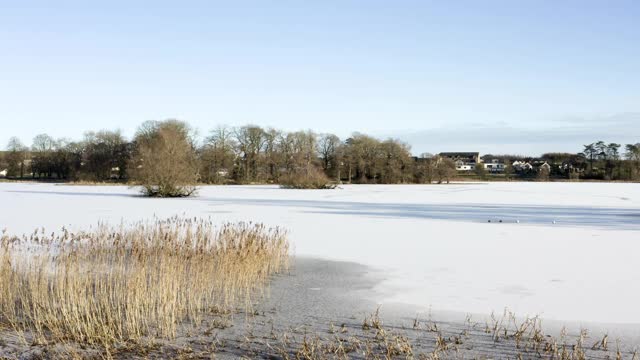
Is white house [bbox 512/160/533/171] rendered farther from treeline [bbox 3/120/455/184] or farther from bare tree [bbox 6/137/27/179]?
bare tree [bbox 6/137/27/179]

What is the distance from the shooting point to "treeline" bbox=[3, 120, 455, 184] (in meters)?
65.1

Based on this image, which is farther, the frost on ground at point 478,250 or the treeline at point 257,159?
the treeline at point 257,159

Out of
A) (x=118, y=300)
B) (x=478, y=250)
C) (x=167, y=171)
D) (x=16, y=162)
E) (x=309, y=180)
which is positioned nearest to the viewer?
(x=118, y=300)

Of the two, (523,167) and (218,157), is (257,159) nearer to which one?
(218,157)

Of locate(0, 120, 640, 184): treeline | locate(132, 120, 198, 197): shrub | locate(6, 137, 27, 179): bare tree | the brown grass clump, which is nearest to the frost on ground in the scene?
the brown grass clump

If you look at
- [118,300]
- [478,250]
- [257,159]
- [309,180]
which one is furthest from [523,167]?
[118,300]

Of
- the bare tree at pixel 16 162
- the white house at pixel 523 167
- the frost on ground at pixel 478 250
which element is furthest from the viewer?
the white house at pixel 523 167

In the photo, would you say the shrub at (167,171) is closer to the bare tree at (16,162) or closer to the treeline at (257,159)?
the treeline at (257,159)

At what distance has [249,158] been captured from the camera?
68938 millimetres

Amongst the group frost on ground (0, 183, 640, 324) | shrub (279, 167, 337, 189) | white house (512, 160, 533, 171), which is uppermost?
white house (512, 160, 533, 171)

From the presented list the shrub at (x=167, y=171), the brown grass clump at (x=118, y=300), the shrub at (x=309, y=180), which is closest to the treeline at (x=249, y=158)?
the shrub at (x=309, y=180)

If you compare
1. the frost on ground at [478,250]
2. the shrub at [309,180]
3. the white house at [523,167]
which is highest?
the white house at [523,167]

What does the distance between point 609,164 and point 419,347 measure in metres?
90.1

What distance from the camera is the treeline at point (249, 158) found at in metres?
65.1
